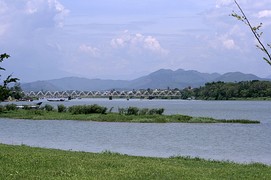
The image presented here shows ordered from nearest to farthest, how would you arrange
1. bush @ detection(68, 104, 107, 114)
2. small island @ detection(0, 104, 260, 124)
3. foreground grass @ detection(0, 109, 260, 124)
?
foreground grass @ detection(0, 109, 260, 124)
small island @ detection(0, 104, 260, 124)
bush @ detection(68, 104, 107, 114)

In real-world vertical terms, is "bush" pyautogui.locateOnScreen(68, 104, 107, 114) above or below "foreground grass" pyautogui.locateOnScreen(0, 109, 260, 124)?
above

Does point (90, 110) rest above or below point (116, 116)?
above

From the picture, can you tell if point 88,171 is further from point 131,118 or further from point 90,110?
point 90,110

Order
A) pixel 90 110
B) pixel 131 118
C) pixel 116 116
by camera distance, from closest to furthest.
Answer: pixel 131 118 → pixel 116 116 → pixel 90 110

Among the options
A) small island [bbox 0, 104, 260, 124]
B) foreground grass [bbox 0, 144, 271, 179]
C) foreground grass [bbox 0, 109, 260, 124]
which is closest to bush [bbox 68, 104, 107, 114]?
small island [bbox 0, 104, 260, 124]

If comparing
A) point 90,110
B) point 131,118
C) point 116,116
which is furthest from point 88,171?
point 90,110

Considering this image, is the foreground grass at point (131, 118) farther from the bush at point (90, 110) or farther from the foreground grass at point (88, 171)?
the foreground grass at point (88, 171)

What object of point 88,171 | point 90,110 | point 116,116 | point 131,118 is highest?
point 90,110

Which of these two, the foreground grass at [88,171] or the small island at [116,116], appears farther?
the small island at [116,116]

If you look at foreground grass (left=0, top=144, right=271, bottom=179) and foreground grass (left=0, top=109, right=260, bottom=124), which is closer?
foreground grass (left=0, top=144, right=271, bottom=179)

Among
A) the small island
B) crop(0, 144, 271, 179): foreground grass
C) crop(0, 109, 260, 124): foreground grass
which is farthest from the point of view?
the small island

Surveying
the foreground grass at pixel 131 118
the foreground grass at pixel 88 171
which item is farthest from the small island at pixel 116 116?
the foreground grass at pixel 88 171

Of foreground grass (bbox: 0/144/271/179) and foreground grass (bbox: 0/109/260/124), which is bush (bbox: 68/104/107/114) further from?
foreground grass (bbox: 0/144/271/179)

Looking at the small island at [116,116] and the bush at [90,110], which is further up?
the bush at [90,110]
